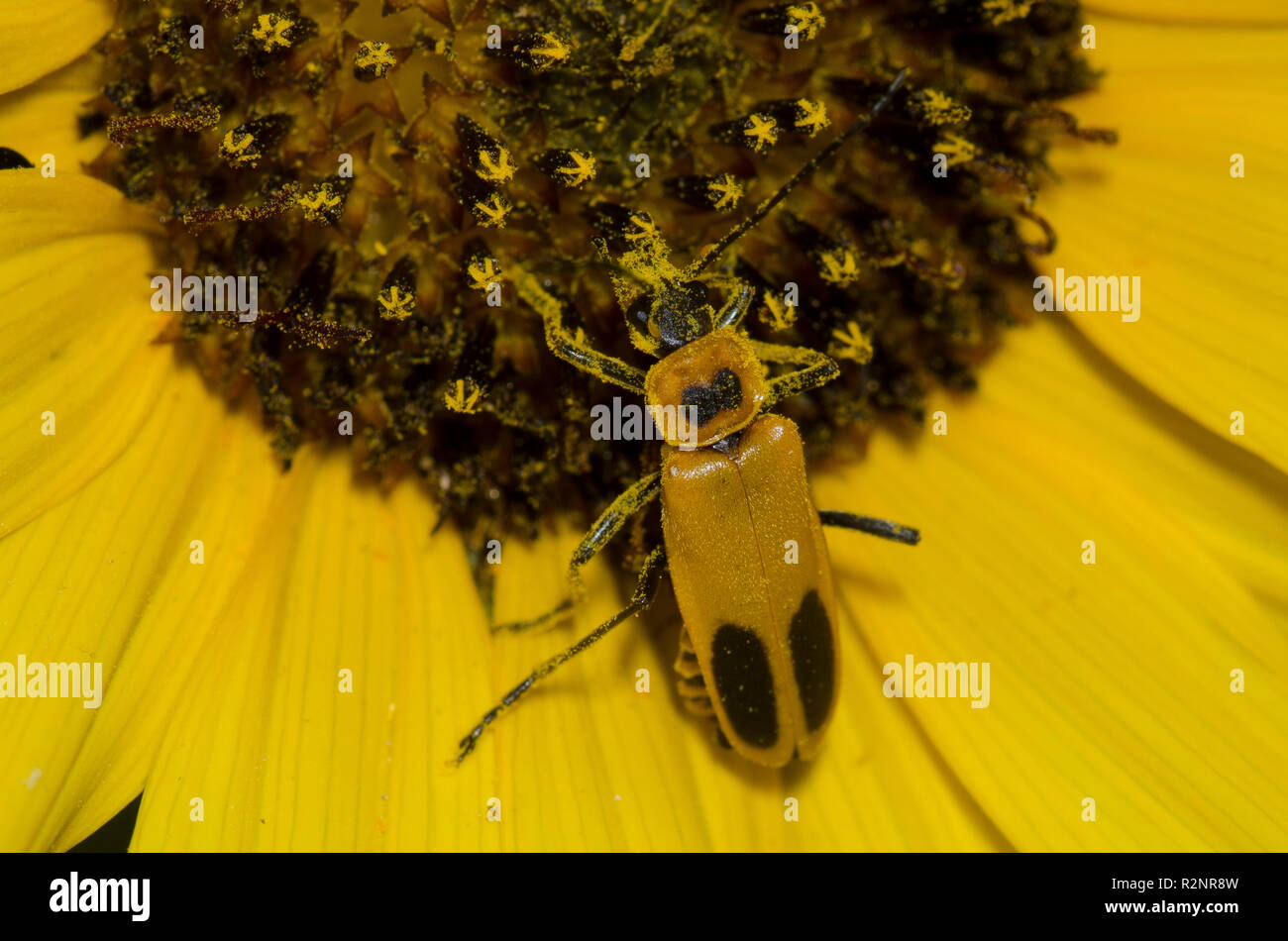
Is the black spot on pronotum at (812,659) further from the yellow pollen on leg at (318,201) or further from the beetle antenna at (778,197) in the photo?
the yellow pollen on leg at (318,201)

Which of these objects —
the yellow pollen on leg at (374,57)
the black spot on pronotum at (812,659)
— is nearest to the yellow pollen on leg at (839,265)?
the black spot on pronotum at (812,659)

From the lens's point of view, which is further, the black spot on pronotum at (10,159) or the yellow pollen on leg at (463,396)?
the yellow pollen on leg at (463,396)

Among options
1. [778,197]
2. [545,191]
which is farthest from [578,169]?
[778,197]

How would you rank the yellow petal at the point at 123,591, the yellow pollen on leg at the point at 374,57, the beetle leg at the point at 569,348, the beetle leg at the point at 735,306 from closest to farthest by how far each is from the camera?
the yellow petal at the point at 123,591 < the yellow pollen on leg at the point at 374,57 < the beetle leg at the point at 569,348 < the beetle leg at the point at 735,306

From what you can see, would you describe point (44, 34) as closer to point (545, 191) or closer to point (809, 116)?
point (545, 191)
